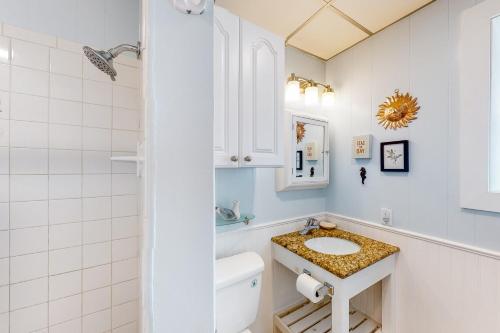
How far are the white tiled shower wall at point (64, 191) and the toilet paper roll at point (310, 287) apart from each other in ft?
3.06

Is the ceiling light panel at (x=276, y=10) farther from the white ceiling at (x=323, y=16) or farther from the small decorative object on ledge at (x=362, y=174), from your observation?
the small decorative object on ledge at (x=362, y=174)

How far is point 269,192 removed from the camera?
4.84 feet

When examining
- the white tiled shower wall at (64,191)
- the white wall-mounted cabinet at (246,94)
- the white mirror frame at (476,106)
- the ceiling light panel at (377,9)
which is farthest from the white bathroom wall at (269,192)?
the white mirror frame at (476,106)

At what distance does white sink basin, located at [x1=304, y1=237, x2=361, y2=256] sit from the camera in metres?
1.41

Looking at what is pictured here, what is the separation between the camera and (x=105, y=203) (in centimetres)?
109

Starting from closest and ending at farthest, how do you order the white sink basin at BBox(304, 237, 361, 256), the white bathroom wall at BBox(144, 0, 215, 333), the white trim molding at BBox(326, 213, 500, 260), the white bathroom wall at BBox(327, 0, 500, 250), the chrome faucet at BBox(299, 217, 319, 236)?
1. the white bathroom wall at BBox(144, 0, 215, 333)
2. the white trim molding at BBox(326, 213, 500, 260)
3. the white bathroom wall at BBox(327, 0, 500, 250)
4. the white sink basin at BBox(304, 237, 361, 256)
5. the chrome faucet at BBox(299, 217, 319, 236)

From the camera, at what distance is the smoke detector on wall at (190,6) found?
12.9 inches

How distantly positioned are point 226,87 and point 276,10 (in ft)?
2.15

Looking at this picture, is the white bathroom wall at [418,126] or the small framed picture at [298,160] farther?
the small framed picture at [298,160]

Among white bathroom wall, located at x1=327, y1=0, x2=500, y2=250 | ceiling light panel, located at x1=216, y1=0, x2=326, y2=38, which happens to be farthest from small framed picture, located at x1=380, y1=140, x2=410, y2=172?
ceiling light panel, located at x1=216, y1=0, x2=326, y2=38

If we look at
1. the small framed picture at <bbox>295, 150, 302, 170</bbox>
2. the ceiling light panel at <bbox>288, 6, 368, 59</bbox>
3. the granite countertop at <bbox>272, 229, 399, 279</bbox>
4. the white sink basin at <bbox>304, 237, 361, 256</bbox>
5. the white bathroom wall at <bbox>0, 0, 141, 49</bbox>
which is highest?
the ceiling light panel at <bbox>288, 6, 368, 59</bbox>

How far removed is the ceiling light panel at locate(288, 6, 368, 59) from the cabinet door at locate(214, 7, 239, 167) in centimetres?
62

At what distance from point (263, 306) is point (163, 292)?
1.35 m

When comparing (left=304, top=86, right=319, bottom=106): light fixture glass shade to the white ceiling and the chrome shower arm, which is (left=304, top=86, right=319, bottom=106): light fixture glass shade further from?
the chrome shower arm
